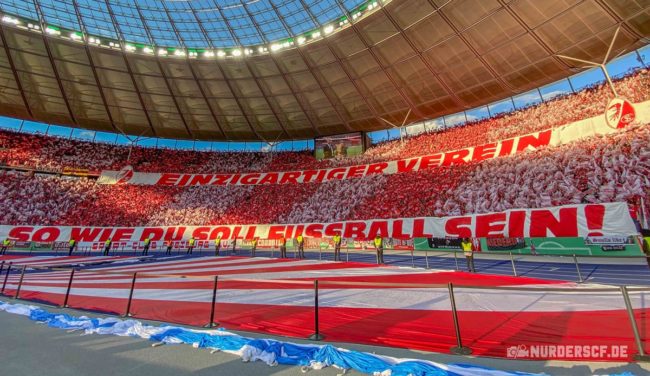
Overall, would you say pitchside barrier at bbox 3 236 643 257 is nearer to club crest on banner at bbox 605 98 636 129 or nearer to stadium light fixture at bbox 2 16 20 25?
club crest on banner at bbox 605 98 636 129

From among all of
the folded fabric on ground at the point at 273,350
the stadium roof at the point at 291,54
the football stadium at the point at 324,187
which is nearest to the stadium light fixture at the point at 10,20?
the stadium roof at the point at 291,54

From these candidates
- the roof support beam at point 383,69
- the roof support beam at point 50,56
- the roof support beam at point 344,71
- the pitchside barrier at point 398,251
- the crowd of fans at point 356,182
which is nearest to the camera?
the pitchside barrier at point 398,251

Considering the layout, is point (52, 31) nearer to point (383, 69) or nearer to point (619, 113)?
point (383, 69)

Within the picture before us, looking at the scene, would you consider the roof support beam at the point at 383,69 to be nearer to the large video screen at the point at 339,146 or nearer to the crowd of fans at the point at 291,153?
the crowd of fans at the point at 291,153

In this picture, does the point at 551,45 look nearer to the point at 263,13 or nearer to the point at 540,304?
the point at 263,13

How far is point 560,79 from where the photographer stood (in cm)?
2855

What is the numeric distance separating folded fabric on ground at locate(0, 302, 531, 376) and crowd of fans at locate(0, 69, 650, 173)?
2718 centimetres

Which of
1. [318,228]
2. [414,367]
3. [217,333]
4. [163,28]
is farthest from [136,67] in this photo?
[414,367]

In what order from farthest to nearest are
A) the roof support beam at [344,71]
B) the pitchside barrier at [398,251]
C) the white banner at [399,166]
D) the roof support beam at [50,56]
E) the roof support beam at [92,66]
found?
the roof support beam at [92,66] → the roof support beam at [50,56] → the roof support beam at [344,71] → the white banner at [399,166] → the pitchside barrier at [398,251]

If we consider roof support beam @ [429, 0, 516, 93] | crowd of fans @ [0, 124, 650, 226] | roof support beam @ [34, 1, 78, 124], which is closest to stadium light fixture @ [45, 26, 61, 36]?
roof support beam @ [34, 1, 78, 124]

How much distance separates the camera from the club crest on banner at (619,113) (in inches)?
757

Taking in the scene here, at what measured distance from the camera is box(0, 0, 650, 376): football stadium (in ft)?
15.7

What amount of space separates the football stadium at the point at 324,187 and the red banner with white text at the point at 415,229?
0.45 feet

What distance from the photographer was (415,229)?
71.4 ft
